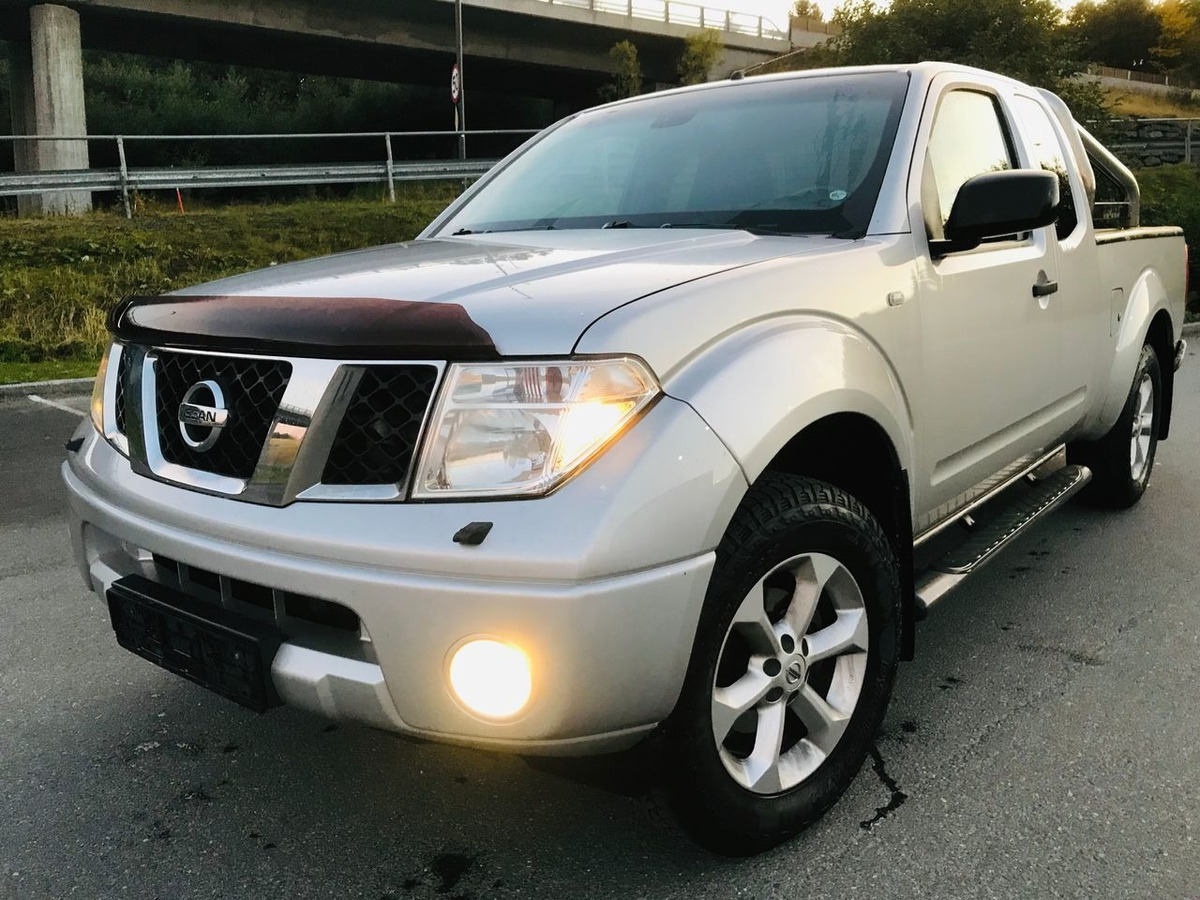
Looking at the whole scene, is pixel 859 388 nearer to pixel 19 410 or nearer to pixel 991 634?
pixel 991 634

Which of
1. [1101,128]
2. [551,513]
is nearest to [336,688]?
[551,513]

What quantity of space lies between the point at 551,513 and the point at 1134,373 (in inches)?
135

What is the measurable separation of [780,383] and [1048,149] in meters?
2.42

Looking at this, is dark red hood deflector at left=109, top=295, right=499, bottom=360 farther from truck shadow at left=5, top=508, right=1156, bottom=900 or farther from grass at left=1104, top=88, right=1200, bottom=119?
grass at left=1104, top=88, right=1200, bottom=119

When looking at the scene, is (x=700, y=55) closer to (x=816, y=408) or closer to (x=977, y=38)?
(x=977, y=38)

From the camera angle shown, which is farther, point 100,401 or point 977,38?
point 977,38

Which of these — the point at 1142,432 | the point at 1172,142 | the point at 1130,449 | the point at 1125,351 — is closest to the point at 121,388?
the point at 1125,351

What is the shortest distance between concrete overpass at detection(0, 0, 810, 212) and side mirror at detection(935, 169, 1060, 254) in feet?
55.0

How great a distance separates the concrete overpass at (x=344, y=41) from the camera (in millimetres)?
23219

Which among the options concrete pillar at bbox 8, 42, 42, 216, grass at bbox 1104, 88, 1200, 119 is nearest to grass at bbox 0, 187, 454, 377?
concrete pillar at bbox 8, 42, 42, 216

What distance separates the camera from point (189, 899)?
202cm

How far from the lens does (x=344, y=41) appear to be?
2967cm

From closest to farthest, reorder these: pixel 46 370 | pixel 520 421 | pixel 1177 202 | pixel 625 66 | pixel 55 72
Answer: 1. pixel 520 421
2. pixel 46 370
3. pixel 1177 202
4. pixel 55 72
5. pixel 625 66

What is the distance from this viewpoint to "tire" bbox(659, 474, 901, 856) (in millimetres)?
1895
